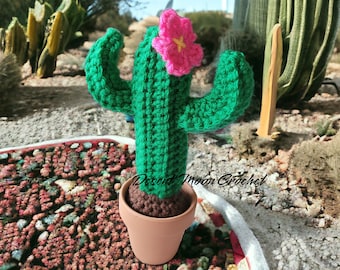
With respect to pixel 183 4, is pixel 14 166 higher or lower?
lower

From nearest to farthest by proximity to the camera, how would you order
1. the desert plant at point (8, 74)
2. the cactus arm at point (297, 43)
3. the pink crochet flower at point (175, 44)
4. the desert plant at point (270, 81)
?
the pink crochet flower at point (175, 44) < the desert plant at point (270, 81) < the cactus arm at point (297, 43) < the desert plant at point (8, 74)

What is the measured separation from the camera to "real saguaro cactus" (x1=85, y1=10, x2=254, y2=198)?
3.47 ft

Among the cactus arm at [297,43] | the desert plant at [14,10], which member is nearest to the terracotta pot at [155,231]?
the cactus arm at [297,43]

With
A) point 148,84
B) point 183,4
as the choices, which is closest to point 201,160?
point 148,84

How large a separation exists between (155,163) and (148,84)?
0.71ft

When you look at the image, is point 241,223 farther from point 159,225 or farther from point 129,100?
point 129,100

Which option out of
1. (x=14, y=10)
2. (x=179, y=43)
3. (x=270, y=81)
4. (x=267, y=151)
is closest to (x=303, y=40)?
(x=270, y=81)

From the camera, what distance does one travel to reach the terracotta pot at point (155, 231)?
3.88ft

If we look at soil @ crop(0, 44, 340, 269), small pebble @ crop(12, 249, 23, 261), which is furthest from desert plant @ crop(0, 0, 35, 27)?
small pebble @ crop(12, 249, 23, 261)

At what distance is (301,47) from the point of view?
2.25m

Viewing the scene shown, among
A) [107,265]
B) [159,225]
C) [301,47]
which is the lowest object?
[107,265]

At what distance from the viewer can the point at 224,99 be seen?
1.07m

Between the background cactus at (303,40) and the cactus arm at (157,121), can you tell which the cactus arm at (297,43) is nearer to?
the background cactus at (303,40)

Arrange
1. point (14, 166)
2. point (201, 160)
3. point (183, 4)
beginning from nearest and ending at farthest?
point (14, 166), point (201, 160), point (183, 4)
